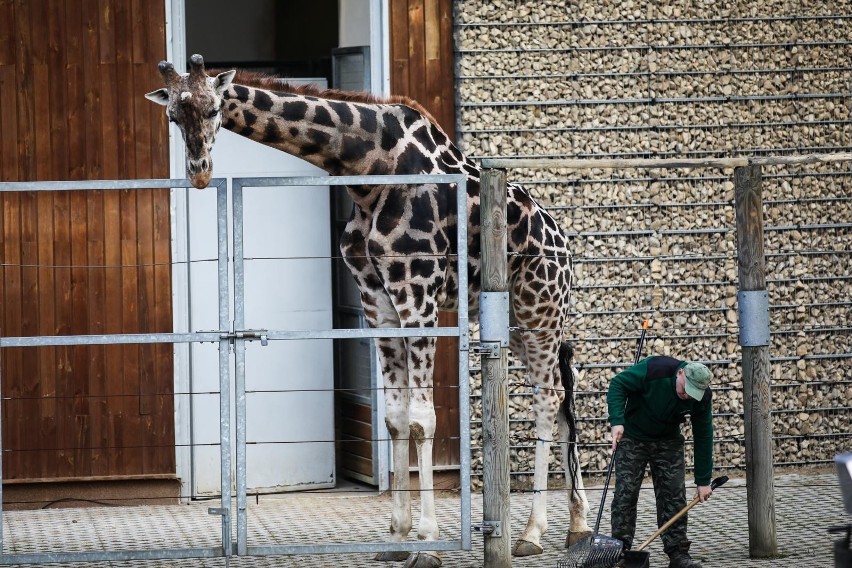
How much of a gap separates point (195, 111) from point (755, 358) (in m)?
3.56

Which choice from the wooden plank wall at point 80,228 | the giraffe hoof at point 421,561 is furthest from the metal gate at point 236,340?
the wooden plank wall at point 80,228

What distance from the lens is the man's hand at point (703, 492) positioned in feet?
24.9

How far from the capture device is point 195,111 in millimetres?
7348

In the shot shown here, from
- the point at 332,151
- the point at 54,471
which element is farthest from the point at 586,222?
the point at 54,471

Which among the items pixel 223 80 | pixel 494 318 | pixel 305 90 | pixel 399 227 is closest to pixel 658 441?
pixel 494 318

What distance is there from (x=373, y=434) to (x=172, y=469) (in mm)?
1514

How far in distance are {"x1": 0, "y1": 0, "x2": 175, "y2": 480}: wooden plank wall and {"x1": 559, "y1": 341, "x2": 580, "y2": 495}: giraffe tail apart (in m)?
2.96

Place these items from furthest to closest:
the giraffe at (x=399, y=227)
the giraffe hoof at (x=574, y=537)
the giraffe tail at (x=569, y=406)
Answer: the giraffe tail at (x=569, y=406) < the giraffe hoof at (x=574, y=537) < the giraffe at (x=399, y=227)

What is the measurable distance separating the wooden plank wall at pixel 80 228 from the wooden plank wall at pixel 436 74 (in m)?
1.75

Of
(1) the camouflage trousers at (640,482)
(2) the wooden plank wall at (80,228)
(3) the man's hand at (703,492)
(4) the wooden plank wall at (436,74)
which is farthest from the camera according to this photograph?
(4) the wooden plank wall at (436,74)

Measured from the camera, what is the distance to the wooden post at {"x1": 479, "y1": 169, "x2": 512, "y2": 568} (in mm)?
7734

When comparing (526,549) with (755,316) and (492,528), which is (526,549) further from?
(755,316)

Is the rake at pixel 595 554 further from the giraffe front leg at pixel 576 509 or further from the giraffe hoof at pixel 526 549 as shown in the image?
the giraffe front leg at pixel 576 509

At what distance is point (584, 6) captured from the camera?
10516 millimetres
